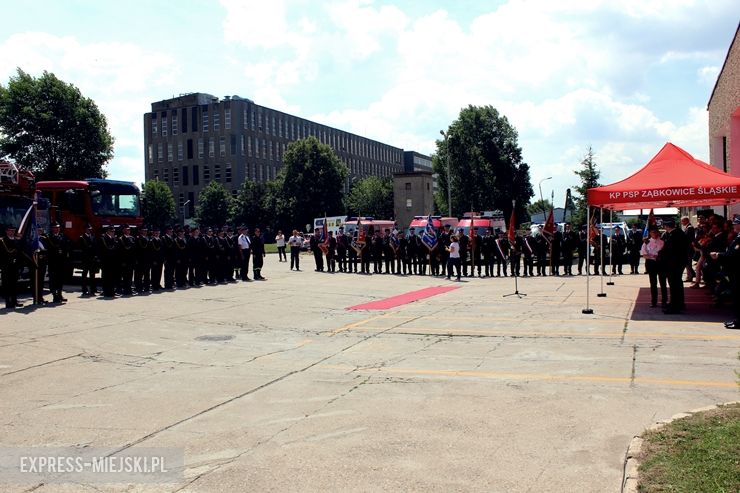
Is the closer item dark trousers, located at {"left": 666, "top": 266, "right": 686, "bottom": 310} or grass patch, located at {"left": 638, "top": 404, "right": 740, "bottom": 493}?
grass patch, located at {"left": 638, "top": 404, "right": 740, "bottom": 493}

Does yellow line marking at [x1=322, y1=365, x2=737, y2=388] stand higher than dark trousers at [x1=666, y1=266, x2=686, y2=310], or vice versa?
dark trousers at [x1=666, y1=266, x2=686, y2=310]

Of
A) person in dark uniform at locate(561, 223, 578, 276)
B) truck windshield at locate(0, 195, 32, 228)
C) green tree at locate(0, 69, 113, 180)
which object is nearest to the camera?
truck windshield at locate(0, 195, 32, 228)

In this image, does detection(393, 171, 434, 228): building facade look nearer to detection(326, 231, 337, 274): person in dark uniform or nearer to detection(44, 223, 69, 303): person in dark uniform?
detection(326, 231, 337, 274): person in dark uniform

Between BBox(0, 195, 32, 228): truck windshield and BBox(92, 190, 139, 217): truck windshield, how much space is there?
4.32 metres

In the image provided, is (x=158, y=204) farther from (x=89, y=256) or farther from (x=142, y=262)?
(x=89, y=256)

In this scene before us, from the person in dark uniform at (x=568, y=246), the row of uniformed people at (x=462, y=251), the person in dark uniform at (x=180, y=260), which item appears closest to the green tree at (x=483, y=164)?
the row of uniformed people at (x=462, y=251)

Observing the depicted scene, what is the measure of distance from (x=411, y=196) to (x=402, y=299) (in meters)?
70.0

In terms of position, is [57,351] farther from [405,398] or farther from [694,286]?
[694,286]

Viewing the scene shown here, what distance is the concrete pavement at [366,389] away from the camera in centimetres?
541

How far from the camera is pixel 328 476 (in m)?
5.20

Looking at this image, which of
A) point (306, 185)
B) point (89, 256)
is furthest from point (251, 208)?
point (89, 256)

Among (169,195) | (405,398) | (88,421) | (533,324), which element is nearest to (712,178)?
(533,324)

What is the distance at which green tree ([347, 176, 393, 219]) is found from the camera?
9012cm

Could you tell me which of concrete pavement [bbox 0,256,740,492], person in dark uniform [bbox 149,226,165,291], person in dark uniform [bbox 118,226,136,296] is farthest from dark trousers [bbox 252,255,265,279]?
concrete pavement [bbox 0,256,740,492]
